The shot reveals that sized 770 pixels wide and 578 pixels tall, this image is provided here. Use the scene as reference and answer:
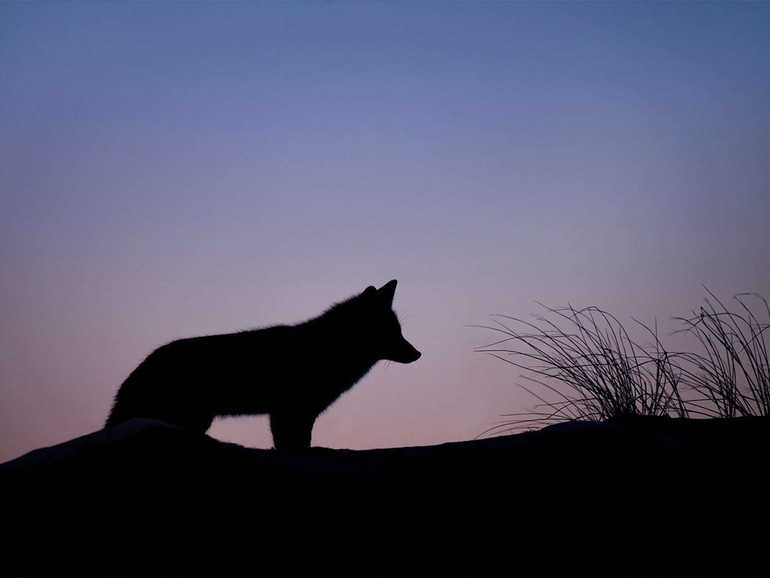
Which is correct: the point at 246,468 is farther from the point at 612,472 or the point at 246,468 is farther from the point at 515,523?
the point at 612,472

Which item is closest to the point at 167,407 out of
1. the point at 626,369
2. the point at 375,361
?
the point at 375,361

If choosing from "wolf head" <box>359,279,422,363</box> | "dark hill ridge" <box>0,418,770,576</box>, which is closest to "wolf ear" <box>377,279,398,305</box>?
"wolf head" <box>359,279,422,363</box>

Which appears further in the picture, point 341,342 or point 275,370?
point 341,342

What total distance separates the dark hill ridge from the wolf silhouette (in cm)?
209

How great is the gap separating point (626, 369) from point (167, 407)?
8.72 ft

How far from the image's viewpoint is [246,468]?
6.03 feet

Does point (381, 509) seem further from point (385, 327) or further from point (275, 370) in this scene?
point (385, 327)

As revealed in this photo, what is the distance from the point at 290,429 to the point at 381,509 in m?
2.70

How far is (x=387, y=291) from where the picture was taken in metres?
5.18

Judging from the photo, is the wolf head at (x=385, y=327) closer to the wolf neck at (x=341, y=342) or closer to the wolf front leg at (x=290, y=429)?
the wolf neck at (x=341, y=342)

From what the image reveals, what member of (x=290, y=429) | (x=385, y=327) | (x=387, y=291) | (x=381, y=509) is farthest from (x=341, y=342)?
(x=381, y=509)

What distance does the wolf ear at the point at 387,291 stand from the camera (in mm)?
5141

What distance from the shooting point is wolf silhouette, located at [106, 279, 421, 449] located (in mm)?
4133

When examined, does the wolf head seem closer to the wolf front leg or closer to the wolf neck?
the wolf neck
